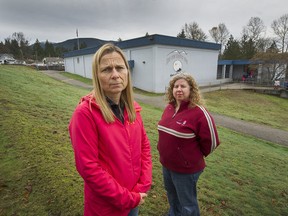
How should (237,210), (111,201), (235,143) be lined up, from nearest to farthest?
(111,201) < (237,210) < (235,143)

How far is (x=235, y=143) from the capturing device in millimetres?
7812

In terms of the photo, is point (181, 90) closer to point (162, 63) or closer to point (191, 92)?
point (191, 92)

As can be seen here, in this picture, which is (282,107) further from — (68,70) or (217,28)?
(217,28)

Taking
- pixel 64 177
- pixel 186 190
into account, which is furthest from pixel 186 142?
pixel 64 177

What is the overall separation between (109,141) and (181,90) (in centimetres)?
147

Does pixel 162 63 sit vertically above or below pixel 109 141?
above

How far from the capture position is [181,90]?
2.82 meters

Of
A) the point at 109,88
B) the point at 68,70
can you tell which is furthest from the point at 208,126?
the point at 68,70

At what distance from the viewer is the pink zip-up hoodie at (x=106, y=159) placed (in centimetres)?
158

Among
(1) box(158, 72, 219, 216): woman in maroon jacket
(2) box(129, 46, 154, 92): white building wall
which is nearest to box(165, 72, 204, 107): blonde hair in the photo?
(1) box(158, 72, 219, 216): woman in maroon jacket

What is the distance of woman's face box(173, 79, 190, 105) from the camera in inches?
110

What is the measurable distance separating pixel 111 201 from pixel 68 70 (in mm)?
45881

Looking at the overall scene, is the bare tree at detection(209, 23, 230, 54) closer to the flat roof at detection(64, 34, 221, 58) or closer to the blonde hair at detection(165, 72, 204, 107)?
the flat roof at detection(64, 34, 221, 58)

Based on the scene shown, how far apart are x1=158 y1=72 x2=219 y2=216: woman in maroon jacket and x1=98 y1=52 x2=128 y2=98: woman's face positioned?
1.13 metres
